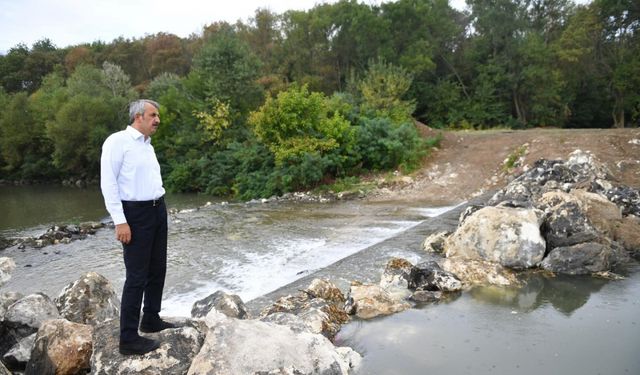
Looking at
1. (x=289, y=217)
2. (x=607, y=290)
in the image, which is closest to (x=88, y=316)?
(x=607, y=290)

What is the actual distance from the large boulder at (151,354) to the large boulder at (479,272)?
4.11 m

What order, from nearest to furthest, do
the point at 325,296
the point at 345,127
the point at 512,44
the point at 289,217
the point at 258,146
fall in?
1. the point at 325,296
2. the point at 289,217
3. the point at 345,127
4. the point at 258,146
5. the point at 512,44

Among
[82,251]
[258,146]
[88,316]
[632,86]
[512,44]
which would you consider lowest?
[82,251]

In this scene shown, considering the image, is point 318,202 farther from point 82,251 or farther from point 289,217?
point 82,251

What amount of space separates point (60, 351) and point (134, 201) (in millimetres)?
1551

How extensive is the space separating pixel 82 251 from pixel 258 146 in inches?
441

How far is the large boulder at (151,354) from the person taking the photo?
352 cm

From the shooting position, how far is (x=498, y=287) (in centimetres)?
648

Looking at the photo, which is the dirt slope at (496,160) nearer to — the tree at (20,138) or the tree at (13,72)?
the tree at (20,138)

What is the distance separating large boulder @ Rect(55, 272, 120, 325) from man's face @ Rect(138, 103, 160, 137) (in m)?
2.49

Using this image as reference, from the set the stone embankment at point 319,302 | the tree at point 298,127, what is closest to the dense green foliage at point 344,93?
the tree at point 298,127

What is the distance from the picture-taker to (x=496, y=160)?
59.4 feet

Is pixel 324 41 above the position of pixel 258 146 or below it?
above

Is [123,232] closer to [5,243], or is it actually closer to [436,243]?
[436,243]
